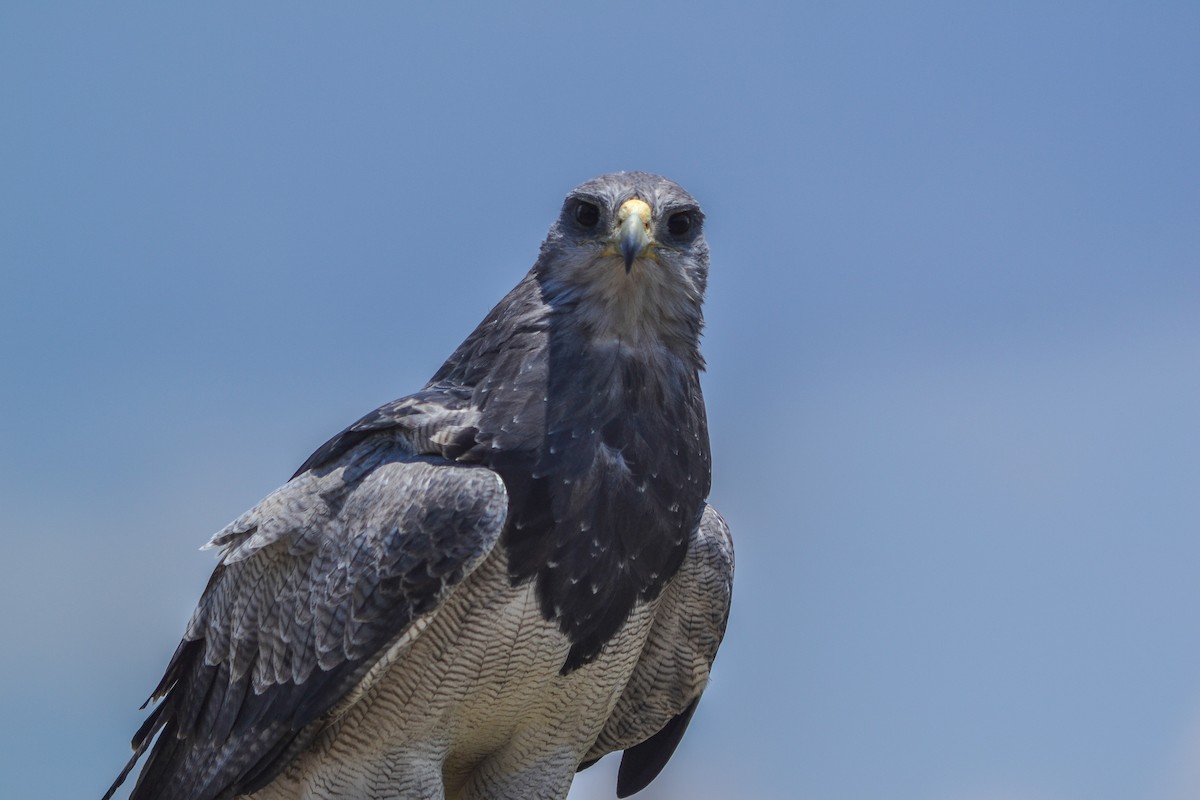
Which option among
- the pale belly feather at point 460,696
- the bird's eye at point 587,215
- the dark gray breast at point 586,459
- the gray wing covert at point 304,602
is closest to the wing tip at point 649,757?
the pale belly feather at point 460,696

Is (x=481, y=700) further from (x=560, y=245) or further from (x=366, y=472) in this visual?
(x=560, y=245)

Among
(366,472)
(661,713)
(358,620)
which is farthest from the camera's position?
(661,713)

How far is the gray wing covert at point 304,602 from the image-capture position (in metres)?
7.04

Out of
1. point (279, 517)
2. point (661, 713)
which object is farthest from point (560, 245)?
point (661, 713)

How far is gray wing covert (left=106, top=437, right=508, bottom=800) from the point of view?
23.1 ft

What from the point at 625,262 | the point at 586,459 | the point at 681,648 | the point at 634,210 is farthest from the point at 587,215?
the point at 681,648

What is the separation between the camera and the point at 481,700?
7352 millimetres

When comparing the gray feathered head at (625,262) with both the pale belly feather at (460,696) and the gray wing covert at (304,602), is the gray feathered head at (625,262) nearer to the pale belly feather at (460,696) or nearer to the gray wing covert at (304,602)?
the gray wing covert at (304,602)

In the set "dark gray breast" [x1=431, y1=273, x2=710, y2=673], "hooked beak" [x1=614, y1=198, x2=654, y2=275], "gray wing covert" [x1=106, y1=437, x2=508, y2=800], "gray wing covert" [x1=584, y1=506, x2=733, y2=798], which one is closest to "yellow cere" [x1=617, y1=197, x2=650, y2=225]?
"hooked beak" [x1=614, y1=198, x2=654, y2=275]

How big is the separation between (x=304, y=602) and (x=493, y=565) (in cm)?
108

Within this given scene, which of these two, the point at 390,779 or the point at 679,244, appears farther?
the point at 679,244

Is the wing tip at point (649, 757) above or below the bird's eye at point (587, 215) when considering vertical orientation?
below

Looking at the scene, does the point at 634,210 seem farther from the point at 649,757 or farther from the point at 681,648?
the point at 649,757

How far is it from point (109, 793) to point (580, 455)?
3.34 m
